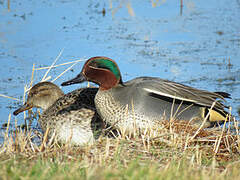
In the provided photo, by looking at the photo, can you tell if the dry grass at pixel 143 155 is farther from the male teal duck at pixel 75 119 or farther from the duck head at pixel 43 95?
the duck head at pixel 43 95

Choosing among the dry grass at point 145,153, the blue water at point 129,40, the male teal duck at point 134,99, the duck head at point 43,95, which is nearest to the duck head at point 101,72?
the male teal duck at point 134,99

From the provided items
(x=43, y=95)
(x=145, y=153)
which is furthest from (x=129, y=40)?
(x=145, y=153)

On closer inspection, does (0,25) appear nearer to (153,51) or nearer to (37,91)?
(153,51)

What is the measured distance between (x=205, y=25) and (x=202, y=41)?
926 mm

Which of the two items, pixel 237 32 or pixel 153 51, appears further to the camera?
pixel 237 32

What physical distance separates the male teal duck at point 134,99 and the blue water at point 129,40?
2290 mm

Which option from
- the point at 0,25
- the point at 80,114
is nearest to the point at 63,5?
the point at 0,25

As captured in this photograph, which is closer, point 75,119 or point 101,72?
point 101,72

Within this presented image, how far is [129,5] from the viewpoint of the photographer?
11.6m

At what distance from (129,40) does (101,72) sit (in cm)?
493

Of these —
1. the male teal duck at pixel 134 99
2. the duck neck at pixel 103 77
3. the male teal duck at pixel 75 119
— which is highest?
the duck neck at pixel 103 77

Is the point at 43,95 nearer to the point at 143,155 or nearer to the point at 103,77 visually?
the point at 103,77

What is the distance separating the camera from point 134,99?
469 centimetres

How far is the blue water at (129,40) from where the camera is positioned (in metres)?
7.98
